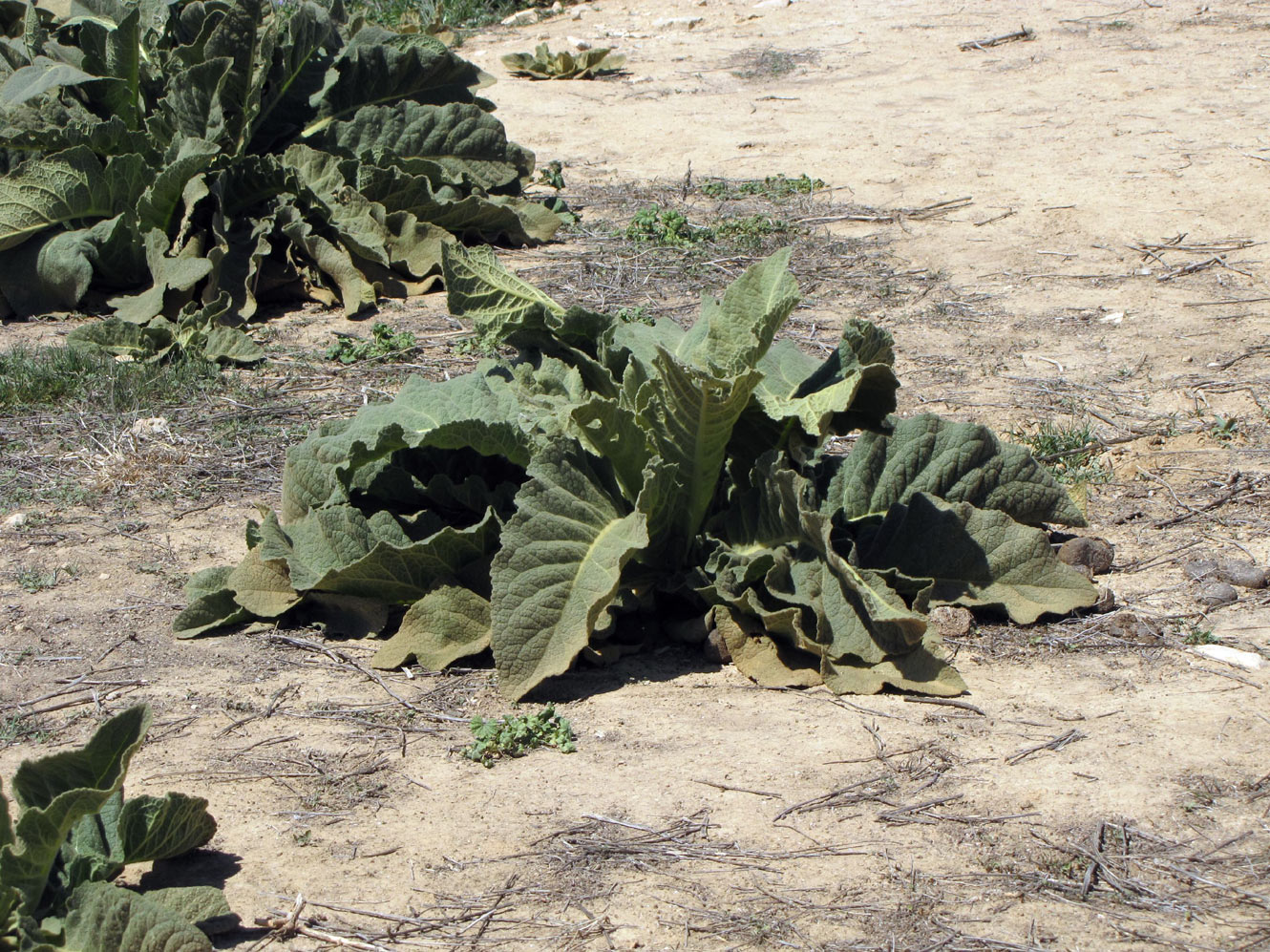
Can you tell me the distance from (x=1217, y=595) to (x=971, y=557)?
0.67m

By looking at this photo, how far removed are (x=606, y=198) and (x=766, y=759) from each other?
5.42 metres

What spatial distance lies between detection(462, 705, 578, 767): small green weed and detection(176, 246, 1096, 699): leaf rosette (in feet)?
0.34

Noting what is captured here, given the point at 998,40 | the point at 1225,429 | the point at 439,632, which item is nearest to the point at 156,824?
the point at 439,632

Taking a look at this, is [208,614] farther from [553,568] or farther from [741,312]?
[741,312]

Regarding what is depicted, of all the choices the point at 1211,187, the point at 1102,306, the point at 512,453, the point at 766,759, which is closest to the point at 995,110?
the point at 1211,187

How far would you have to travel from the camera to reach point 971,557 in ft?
11.7

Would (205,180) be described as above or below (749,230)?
above

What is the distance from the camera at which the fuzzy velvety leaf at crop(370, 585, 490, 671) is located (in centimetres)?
341

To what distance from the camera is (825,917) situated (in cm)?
238

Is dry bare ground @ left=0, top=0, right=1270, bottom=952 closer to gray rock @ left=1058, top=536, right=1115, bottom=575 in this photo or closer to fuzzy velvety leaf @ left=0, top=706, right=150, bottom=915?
gray rock @ left=1058, top=536, right=1115, bottom=575

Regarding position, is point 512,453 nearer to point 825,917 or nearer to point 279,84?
point 825,917

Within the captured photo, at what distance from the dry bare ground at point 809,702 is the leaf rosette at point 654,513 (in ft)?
0.46

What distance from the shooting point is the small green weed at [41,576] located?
3.79 metres

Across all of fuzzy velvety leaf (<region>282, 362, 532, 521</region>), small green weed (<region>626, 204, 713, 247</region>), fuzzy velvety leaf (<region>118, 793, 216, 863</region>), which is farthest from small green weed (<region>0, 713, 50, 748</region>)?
small green weed (<region>626, 204, 713, 247</region>)
